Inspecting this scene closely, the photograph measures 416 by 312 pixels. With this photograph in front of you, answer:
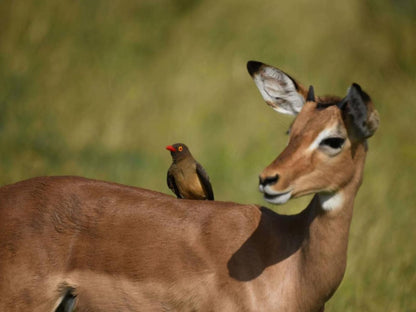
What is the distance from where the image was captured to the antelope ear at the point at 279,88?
699cm

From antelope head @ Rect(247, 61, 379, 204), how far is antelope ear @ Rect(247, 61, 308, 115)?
0.43m

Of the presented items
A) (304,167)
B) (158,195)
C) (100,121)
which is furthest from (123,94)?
(304,167)

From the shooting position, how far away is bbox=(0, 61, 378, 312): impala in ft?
21.1

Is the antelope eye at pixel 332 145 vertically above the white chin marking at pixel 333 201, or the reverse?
the antelope eye at pixel 332 145

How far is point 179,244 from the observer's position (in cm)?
676

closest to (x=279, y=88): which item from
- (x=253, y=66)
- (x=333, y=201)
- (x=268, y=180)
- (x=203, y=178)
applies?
(x=253, y=66)

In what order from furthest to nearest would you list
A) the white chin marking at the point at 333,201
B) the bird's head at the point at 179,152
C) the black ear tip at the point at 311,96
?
the bird's head at the point at 179,152 → the black ear tip at the point at 311,96 → the white chin marking at the point at 333,201

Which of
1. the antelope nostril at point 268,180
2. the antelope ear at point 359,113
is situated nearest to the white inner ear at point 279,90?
the antelope ear at point 359,113

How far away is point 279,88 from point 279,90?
15 millimetres

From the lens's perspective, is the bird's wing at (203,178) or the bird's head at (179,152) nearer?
the bird's wing at (203,178)

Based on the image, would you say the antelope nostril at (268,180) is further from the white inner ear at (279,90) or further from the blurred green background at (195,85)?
the blurred green background at (195,85)

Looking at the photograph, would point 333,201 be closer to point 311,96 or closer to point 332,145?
point 332,145

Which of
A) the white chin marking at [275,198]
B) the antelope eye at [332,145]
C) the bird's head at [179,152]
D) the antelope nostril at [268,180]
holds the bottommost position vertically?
the bird's head at [179,152]

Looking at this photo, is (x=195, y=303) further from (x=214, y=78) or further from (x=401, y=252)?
(x=214, y=78)
